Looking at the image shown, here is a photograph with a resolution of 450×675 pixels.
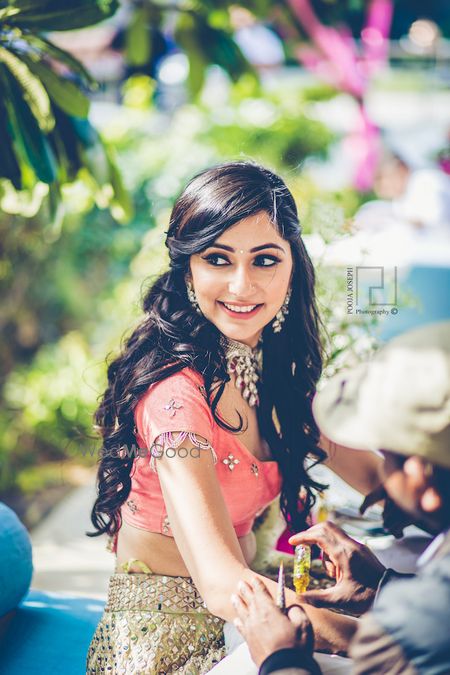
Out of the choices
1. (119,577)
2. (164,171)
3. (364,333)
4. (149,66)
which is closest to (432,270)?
(164,171)

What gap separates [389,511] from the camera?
1.62 meters

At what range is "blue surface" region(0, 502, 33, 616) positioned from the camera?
1.88 m

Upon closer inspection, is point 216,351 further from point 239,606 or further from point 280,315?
point 239,606

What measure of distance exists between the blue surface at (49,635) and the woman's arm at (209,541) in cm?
66

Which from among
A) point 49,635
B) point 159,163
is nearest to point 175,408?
point 49,635

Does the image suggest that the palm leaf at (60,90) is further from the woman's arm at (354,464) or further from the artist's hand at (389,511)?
the artist's hand at (389,511)

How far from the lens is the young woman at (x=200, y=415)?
5.11ft

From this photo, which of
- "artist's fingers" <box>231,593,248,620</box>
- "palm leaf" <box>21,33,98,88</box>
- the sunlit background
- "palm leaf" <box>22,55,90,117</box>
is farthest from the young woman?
"palm leaf" <box>21,33,98,88</box>

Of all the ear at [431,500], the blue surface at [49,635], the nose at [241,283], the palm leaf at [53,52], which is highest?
the palm leaf at [53,52]

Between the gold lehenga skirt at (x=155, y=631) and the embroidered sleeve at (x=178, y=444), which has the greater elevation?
the embroidered sleeve at (x=178, y=444)

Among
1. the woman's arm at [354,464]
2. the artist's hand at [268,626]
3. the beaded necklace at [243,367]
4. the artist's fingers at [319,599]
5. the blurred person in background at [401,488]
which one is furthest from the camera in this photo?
the woman's arm at [354,464]

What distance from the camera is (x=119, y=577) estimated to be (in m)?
1.73

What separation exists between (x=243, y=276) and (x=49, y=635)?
3.59ft

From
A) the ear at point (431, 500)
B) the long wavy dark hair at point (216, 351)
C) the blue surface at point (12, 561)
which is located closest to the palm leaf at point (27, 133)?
the long wavy dark hair at point (216, 351)
